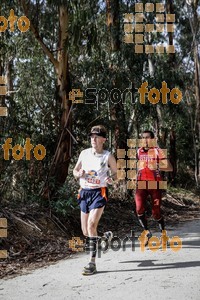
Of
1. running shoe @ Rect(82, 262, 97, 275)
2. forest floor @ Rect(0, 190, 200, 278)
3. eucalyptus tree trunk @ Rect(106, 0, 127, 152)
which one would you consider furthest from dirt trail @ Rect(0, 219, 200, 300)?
eucalyptus tree trunk @ Rect(106, 0, 127, 152)

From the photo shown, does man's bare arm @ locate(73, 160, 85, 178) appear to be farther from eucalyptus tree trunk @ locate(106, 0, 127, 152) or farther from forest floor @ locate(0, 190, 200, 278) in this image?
eucalyptus tree trunk @ locate(106, 0, 127, 152)

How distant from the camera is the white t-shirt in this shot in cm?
554

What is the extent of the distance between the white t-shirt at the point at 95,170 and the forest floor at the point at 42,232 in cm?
145

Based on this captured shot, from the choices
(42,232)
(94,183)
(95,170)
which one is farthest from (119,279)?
(42,232)

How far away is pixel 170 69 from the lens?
510 inches

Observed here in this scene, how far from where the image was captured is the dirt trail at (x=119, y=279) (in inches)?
180

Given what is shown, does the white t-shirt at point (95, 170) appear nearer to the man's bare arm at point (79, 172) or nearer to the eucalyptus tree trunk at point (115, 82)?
the man's bare arm at point (79, 172)

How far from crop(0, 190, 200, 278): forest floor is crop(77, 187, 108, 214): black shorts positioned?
1.18m

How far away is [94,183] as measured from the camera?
218 inches

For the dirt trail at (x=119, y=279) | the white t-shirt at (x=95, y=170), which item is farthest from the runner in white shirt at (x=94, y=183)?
the dirt trail at (x=119, y=279)

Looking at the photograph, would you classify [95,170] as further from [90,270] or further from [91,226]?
[90,270]

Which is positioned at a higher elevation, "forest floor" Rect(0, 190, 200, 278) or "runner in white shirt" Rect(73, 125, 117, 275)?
"runner in white shirt" Rect(73, 125, 117, 275)

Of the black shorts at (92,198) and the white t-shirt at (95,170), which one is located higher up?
the white t-shirt at (95,170)

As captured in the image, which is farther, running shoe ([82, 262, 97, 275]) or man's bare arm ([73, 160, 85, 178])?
man's bare arm ([73, 160, 85, 178])
